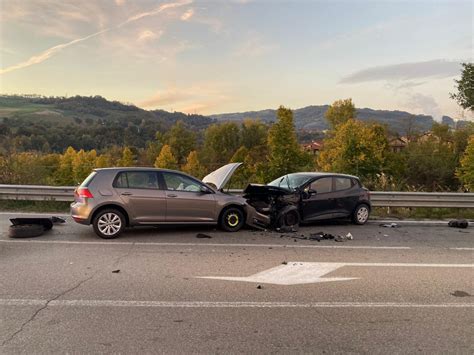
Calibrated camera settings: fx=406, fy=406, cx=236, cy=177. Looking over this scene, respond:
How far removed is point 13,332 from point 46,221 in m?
5.62

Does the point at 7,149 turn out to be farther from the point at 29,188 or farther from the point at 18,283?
the point at 18,283

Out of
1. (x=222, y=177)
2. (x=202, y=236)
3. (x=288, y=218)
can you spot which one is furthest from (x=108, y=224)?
(x=288, y=218)

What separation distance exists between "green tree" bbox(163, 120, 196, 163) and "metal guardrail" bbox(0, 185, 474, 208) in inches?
3456

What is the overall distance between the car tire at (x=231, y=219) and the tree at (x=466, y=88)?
42.4 m

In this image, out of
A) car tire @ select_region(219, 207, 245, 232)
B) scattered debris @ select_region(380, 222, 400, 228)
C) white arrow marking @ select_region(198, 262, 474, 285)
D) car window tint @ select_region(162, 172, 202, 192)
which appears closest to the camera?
white arrow marking @ select_region(198, 262, 474, 285)

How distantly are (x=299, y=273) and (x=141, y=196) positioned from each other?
4.07 m

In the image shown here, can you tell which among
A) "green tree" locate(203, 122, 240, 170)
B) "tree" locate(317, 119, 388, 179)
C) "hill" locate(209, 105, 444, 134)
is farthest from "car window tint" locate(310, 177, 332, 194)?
"green tree" locate(203, 122, 240, 170)

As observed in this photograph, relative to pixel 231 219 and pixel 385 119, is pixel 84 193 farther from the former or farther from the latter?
pixel 385 119

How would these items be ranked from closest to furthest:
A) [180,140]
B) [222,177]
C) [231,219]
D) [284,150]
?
1. [231,219]
2. [222,177]
3. [284,150]
4. [180,140]

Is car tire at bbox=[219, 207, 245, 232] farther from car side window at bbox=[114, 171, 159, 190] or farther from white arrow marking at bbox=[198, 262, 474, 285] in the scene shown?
white arrow marking at bbox=[198, 262, 474, 285]

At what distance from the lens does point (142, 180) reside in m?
9.01

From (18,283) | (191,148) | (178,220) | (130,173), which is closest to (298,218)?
(178,220)

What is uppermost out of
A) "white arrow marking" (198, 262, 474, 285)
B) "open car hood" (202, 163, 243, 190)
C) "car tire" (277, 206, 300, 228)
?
"open car hood" (202, 163, 243, 190)

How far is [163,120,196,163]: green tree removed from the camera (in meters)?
102
